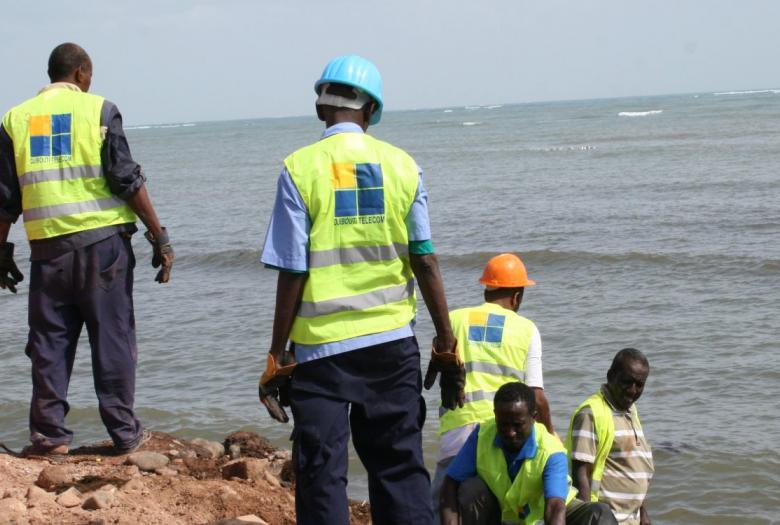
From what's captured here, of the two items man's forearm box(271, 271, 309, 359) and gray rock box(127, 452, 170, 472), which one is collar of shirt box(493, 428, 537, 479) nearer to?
man's forearm box(271, 271, 309, 359)

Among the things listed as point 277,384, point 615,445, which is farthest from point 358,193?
point 615,445

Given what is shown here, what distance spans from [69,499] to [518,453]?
6.45ft

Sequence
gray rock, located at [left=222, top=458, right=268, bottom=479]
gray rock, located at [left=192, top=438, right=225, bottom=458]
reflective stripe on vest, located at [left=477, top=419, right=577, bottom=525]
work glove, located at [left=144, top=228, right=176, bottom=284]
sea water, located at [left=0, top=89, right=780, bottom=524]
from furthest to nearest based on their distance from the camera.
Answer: sea water, located at [left=0, top=89, right=780, bottom=524], gray rock, located at [left=192, top=438, right=225, bottom=458], gray rock, located at [left=222, top=458, right=268, bottom=479], work glove, located at [left=144, top=228, right=176, bottom=284], reflective stripe on vest, located at [left=477, top=419, right=577, bottom=525]

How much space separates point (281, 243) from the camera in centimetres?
349

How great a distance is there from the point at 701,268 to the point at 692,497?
7.97 meters

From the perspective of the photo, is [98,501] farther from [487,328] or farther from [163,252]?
[487,328]

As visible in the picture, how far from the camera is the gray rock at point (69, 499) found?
468cm

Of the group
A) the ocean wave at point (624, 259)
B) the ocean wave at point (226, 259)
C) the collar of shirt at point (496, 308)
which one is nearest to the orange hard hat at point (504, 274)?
the collar of shirt at point (496, 308)

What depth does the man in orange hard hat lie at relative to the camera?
188 inches

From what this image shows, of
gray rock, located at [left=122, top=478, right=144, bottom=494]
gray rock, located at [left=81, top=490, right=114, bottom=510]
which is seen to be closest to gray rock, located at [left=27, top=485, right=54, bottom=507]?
gray rock, located at [left=81, top=490, right=114, bottom=510]

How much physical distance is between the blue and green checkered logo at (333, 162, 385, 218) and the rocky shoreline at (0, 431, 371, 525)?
1649 mm

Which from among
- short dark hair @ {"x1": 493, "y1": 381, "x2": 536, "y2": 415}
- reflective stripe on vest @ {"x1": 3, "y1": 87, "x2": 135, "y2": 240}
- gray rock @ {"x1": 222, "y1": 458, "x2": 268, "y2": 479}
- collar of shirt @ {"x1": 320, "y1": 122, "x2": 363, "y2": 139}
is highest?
collar of shirt @ {"x1": 320, "y1": 122, "x2": 363, "y2": 139}

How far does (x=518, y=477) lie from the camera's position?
14.2 feet

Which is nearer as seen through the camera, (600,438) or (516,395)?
(516,395)
